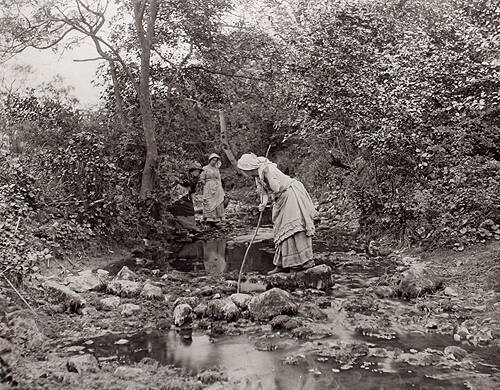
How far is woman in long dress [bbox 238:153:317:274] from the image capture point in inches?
323

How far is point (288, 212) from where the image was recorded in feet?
27.1

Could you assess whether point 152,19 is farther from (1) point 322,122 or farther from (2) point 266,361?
(2) point 266,361

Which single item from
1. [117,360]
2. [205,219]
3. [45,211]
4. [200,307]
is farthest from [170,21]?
[117,360]

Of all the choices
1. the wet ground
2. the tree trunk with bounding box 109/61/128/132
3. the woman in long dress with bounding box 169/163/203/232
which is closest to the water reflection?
the woman in long dress with bounding box 169/163/203/232

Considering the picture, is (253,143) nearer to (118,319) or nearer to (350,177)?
(350,177)

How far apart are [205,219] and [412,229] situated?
22.4 feet

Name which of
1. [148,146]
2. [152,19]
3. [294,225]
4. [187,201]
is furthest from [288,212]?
[187,201]

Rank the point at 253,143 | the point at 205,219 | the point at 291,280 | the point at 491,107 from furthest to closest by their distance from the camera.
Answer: the point at 253,143 < the point at 205,219 < the point at 491,107 < the point at 291,280

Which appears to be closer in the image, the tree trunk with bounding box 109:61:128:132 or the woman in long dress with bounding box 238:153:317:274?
the woman in long dress with bounding box 238:153:317:274

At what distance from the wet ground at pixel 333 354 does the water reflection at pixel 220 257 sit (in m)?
2.83

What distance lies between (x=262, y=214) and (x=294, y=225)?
9.85 ft

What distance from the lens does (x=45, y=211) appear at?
9930 mm

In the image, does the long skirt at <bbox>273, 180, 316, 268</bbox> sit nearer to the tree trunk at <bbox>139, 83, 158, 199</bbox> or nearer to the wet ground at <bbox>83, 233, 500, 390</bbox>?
the wet ground at <bbox>83, 233, 500, 390</bbox>

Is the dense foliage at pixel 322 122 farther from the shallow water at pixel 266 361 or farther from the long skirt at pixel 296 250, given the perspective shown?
the long skirt at pixel 296 250
